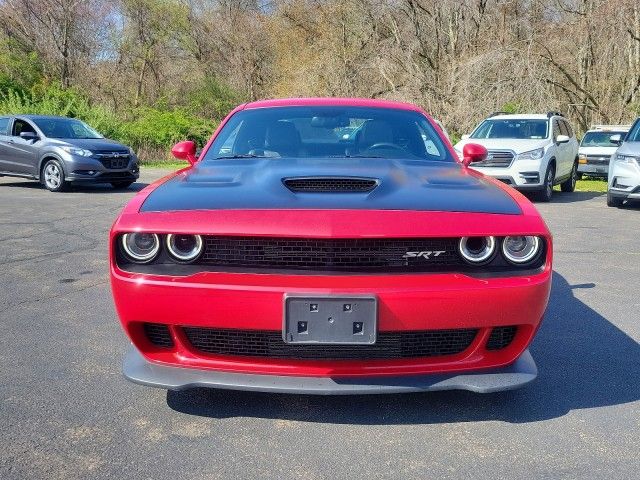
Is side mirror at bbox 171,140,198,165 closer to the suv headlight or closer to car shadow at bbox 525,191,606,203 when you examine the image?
the suv headlight

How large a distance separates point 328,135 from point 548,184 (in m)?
9.26

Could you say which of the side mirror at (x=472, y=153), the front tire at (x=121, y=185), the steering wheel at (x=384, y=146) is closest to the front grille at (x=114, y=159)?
the front tire at (x=121, y=185)

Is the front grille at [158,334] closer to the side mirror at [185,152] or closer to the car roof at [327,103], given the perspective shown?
the side mirror at [185,152]

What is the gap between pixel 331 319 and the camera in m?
2.43

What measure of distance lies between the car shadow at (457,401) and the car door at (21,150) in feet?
37.4

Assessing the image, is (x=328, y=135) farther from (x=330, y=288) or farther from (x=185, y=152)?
(x=330, y=288)

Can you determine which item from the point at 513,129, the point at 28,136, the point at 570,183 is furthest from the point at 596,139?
the point at 28,136

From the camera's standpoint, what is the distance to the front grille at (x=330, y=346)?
8.53ft

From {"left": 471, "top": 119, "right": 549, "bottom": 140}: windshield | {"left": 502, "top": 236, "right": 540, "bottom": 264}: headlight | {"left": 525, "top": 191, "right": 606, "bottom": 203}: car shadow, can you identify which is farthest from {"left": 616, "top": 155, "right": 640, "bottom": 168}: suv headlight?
{"left": 502, "top": 236, "right": 540, "bottom": 264}: headlight

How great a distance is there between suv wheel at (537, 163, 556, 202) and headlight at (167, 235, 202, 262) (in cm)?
1057

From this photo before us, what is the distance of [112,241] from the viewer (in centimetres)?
265

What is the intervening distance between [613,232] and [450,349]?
6.74 meters

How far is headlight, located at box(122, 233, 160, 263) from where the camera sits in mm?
2652

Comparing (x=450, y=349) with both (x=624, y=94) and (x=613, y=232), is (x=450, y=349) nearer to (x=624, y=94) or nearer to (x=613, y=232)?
(x=613, y=232)
